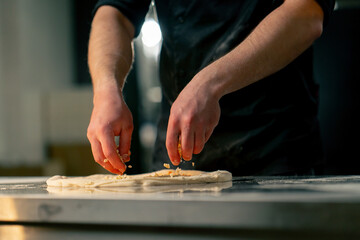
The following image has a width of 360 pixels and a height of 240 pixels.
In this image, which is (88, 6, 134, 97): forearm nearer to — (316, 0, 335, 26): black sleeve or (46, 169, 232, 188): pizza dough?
(46, 169, 232, 188): pizza dough

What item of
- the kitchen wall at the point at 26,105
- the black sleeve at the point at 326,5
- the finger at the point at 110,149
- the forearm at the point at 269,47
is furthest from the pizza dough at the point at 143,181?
the kitchen wall at the point at 26,105

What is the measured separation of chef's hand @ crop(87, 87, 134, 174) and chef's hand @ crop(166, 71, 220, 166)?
0.19 m

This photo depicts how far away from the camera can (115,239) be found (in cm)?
69

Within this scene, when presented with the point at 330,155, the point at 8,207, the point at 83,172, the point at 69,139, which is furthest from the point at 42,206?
the point at 69,139

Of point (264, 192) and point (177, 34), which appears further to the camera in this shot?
point (177, 34)

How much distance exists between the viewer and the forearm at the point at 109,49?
1231 mm

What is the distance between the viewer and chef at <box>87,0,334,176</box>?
981mm

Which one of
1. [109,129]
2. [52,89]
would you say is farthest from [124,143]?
[52,89]

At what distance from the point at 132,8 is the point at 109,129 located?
61 centimetres

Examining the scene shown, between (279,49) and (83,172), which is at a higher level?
(279,49)

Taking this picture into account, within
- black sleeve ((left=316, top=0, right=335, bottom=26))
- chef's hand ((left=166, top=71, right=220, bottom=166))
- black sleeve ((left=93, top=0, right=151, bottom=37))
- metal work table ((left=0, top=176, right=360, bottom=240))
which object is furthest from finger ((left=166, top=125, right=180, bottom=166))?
black sleeve ((left=93, top=0, right=151, bottom=37))

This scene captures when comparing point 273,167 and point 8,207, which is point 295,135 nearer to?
point 273,167

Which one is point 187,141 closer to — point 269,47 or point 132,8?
point 269,47

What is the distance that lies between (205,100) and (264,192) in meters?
0.27
